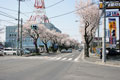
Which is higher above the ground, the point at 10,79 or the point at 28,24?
the point at 28,24

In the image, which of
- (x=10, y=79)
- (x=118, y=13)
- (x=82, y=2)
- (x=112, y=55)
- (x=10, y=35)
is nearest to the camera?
(x=10, y=79)

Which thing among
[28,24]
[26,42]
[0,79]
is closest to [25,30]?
[28,24]

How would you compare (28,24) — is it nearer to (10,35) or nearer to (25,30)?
(25,30)

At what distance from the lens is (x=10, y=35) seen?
87.2 metres

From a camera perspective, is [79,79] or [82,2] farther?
[82,2]

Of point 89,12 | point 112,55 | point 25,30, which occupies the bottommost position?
point 112,55

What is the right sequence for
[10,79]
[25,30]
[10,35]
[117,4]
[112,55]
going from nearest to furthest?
1. [10,79]
2. [117,4]
3. [112,55]
4. [25,30]
5. [10,35]

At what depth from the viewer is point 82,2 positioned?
104 feet

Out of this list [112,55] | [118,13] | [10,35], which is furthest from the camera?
[10,35]

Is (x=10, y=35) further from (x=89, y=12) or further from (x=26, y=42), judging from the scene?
(x=89, y=12)

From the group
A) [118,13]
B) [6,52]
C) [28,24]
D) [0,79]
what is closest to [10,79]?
[0,79]

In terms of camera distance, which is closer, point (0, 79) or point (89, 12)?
point (0, 79)

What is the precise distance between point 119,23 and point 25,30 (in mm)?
24766

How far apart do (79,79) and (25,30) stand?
3366 centimetres
